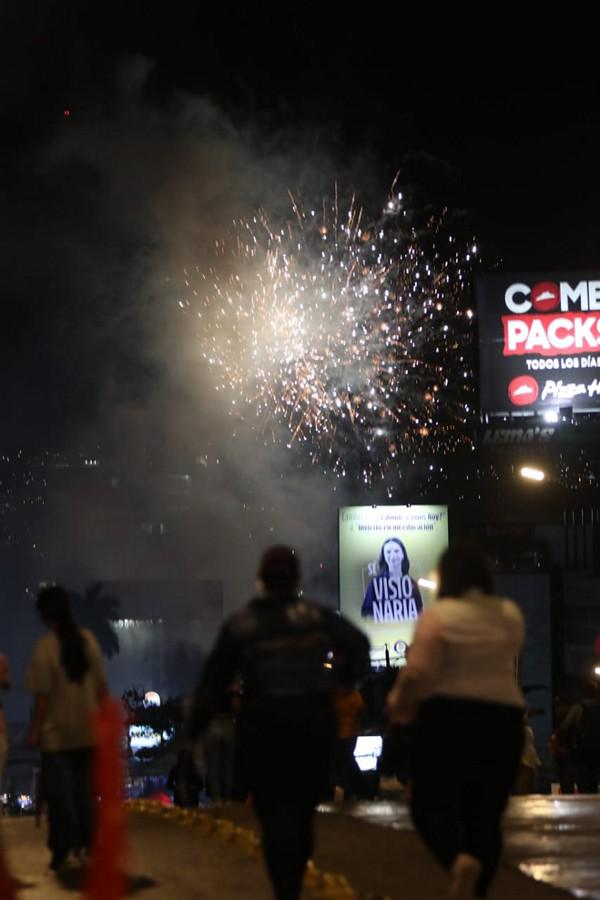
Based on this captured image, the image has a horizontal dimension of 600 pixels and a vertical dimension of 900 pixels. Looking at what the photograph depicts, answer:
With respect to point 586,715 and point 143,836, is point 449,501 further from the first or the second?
point 143,836

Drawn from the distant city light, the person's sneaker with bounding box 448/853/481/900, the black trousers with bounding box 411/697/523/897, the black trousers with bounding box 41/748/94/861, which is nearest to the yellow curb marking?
the black trousers with bounding box 41/748/94/861

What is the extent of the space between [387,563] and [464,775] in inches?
1223

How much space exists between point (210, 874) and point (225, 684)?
3.02 m

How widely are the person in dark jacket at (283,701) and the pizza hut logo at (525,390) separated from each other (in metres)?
26.8

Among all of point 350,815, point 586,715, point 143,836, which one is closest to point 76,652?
point 143,836

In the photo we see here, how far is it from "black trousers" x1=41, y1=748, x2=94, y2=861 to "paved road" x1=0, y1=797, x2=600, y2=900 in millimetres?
201

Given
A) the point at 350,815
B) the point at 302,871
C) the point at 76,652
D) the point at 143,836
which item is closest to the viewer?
the point at 302,871

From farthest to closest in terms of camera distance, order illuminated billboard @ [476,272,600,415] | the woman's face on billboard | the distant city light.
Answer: the distant city light < the woman's face on billboard < illuminated billboard @ [476,272,600,415]

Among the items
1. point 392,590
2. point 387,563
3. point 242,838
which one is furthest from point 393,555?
point 242,838

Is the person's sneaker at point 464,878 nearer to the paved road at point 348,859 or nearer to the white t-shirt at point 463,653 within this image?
the white t-shirt at point 463,653

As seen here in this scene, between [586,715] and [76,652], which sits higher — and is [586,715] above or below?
below

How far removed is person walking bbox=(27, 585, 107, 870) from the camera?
27.3 feet

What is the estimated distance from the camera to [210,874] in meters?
8.53

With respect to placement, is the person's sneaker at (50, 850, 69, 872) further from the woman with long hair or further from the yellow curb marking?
the woman with long hair
